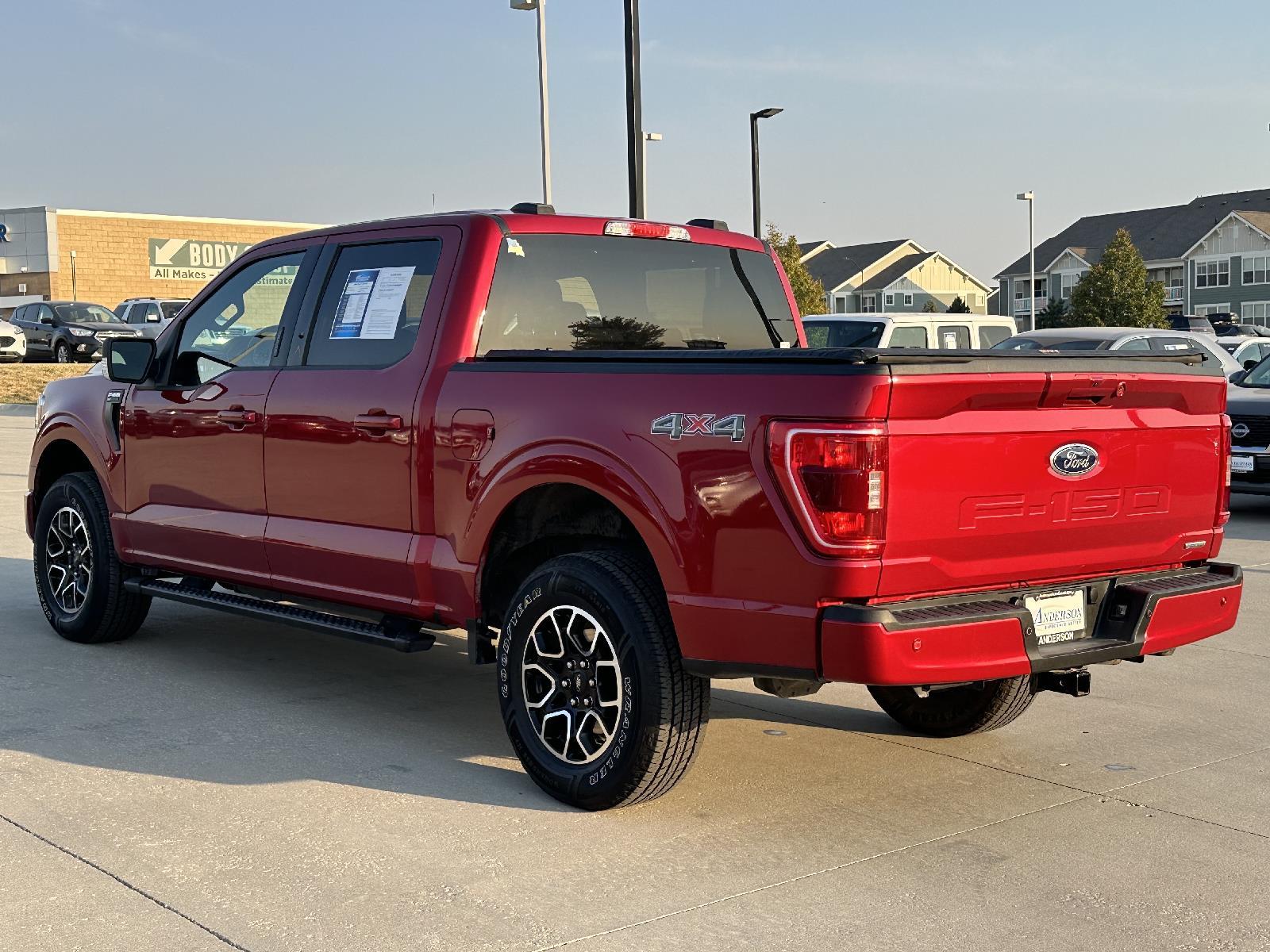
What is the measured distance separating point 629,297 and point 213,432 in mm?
1941

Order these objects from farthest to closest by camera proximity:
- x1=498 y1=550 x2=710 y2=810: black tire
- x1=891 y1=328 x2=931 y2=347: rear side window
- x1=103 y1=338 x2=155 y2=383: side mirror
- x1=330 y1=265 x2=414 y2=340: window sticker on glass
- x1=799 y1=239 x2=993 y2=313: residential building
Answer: x1=799 y1=239 x2=993 y2=313: residential building, x1=891 y1=328 x2=931 y2=347: rear side window, x1=103 y1=338 x2=155 y2=383: side mirror, x1=330 y1=265 x2=414 y2=340: window sticker on glass, x1=498 y1=550 x2=710 y2=810: black tire

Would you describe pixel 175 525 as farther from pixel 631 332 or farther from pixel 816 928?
pixel 816 928

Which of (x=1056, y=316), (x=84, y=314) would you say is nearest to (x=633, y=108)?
(x=84, y=314)

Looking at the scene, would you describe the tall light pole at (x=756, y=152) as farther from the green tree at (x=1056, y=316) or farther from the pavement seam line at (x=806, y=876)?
the green tree at (x=1056, y=316)

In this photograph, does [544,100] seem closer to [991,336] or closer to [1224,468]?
[991,336]

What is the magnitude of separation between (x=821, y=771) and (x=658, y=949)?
1798 mm

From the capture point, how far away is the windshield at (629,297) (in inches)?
230

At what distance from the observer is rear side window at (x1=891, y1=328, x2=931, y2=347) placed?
54.3ft

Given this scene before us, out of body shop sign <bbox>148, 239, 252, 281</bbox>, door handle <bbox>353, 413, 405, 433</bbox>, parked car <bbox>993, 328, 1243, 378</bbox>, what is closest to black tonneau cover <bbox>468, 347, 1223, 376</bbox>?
door handle <bbox>353, 413, 405, 433</bbox>

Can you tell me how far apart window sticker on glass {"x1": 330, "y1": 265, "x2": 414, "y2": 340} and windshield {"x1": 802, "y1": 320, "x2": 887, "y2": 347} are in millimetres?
10597

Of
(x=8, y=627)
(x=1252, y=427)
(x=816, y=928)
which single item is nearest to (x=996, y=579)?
(x=816, y=928)

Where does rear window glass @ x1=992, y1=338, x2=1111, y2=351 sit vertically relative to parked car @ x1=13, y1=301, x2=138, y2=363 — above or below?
below

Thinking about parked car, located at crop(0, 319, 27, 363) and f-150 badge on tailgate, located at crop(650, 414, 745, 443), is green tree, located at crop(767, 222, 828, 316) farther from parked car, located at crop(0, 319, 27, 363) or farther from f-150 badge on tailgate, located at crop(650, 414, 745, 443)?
f-150 badge on tailgate, located at crop(650, 414, 745, 443)

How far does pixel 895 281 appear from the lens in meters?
102
